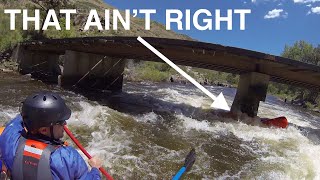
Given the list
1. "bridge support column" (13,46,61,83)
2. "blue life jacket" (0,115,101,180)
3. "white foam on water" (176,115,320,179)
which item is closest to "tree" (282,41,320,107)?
"bridge support column" (13,46,61,83)

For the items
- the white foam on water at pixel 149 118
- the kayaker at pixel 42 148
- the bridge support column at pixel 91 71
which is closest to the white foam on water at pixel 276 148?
the white foam on water at pixel 149 118

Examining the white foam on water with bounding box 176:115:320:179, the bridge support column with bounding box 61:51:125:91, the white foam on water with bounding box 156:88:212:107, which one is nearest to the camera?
the white foam on water with bounding box 176:115:320:179

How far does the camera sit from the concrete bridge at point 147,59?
16.9 m

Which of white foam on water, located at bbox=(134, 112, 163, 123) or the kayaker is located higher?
the kayaker

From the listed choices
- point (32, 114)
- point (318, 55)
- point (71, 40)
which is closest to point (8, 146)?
point (32, 114)

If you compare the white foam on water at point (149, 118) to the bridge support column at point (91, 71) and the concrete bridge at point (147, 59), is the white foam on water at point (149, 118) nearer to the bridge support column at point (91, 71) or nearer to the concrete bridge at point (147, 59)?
the concrete bridge at point (147, 59)

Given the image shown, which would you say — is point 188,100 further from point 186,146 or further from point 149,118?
point 186,146

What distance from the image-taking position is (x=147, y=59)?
1183 inches

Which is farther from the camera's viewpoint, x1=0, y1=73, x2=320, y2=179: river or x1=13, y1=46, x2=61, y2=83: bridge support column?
x1=13, y1=46, x2=61, y2=83: bridge support column

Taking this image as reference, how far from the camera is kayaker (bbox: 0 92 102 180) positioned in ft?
11.3

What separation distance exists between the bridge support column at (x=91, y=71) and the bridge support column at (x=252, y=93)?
12.5 metres

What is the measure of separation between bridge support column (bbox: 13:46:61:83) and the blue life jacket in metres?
31.2

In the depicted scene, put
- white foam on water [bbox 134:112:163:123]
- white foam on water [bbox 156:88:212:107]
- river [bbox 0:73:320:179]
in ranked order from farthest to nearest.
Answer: white foam on water [bbox 156:88:212:107] → white foam on water [bbox 134:112:163:123] → river [bbox 0:73:320:179]

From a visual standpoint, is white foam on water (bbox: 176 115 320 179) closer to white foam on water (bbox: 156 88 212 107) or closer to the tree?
white foam on water (bbox: 156 88 212 107)
